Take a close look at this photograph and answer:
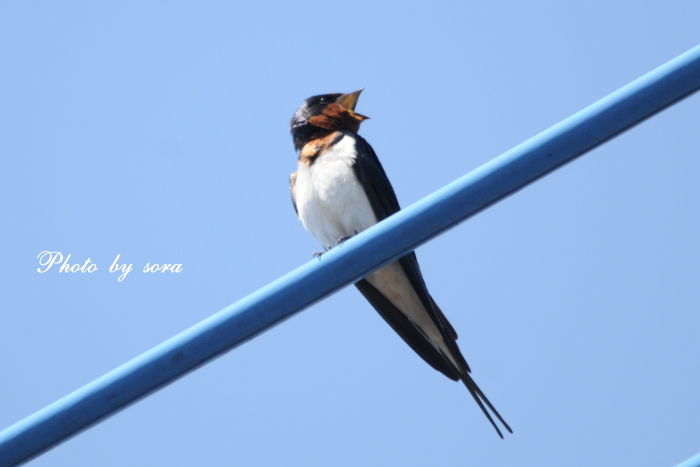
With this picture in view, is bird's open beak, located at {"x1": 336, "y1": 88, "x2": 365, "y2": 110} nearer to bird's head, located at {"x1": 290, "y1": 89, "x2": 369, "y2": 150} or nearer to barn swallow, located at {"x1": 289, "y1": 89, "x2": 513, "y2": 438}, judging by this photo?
bird's head, located at {"x1": 290, "y1": 89, "x2": 369, "y2": 150}

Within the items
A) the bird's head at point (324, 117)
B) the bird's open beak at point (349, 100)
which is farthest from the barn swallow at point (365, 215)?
the bird's open beak at point (349, 100)

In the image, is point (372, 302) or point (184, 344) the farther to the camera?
point (372, 302)

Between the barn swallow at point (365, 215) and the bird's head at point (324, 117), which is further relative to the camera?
the bird's head at point (324, 117)

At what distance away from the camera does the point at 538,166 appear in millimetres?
1667

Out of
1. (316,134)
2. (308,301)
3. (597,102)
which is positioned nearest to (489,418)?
(308,301)

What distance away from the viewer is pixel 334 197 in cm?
377

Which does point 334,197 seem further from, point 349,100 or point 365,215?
point 349,100

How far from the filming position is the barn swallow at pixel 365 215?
3.49m

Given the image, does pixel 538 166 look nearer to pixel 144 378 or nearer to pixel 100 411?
pixel 144 378

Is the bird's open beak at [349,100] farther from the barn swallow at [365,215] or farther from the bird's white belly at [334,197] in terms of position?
the bird's white belly at [334,197]

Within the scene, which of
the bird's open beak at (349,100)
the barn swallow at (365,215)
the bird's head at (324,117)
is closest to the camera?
the barn swallow at (365,215)

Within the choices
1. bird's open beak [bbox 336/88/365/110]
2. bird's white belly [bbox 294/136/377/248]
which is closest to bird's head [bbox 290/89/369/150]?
bird's open beak [bbox 336/88/365/110]

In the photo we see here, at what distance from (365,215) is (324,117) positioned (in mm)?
767

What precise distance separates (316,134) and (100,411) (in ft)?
8.80
